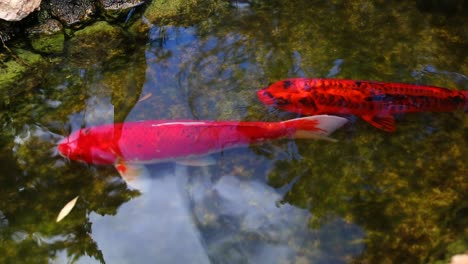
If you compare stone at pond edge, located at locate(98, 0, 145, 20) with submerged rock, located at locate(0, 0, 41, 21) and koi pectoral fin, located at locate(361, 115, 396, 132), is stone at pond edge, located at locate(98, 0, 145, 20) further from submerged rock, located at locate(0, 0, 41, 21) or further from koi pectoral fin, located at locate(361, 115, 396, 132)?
koi pectoral fin, located at locate(361, 115, 396, 132)

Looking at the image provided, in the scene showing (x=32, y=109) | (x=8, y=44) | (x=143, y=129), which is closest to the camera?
(x=143, y=129)

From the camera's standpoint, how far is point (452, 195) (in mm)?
3430

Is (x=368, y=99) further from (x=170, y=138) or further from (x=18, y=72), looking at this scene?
(x=18, y=72)

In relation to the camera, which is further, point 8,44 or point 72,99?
point 8,44

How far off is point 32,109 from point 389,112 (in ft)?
10.8

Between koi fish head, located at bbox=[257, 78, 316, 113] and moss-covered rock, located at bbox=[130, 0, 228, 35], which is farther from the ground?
moss-covered rock, located at bbox=[130, 0, 228, 35]

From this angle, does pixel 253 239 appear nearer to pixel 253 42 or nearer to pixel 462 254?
pixel 462 254

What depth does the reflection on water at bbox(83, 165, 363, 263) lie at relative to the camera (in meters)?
3.29

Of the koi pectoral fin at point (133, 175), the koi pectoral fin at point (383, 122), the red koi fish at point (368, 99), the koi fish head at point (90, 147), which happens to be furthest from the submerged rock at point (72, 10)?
the koi pectoral fin at point (383, 122)

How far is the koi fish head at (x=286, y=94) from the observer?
3.91 metres

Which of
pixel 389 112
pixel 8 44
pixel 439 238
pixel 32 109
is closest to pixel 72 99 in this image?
pixel 32 109

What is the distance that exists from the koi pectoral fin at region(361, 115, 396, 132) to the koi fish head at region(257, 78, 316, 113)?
0.60 m

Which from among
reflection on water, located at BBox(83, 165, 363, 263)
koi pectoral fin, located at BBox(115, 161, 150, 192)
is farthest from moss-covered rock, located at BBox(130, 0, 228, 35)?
reflection on water, located at BBox(83, 165, 363, 263)

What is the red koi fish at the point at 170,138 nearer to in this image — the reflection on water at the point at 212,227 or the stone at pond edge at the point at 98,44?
the reflection on water at the point at 212,227
